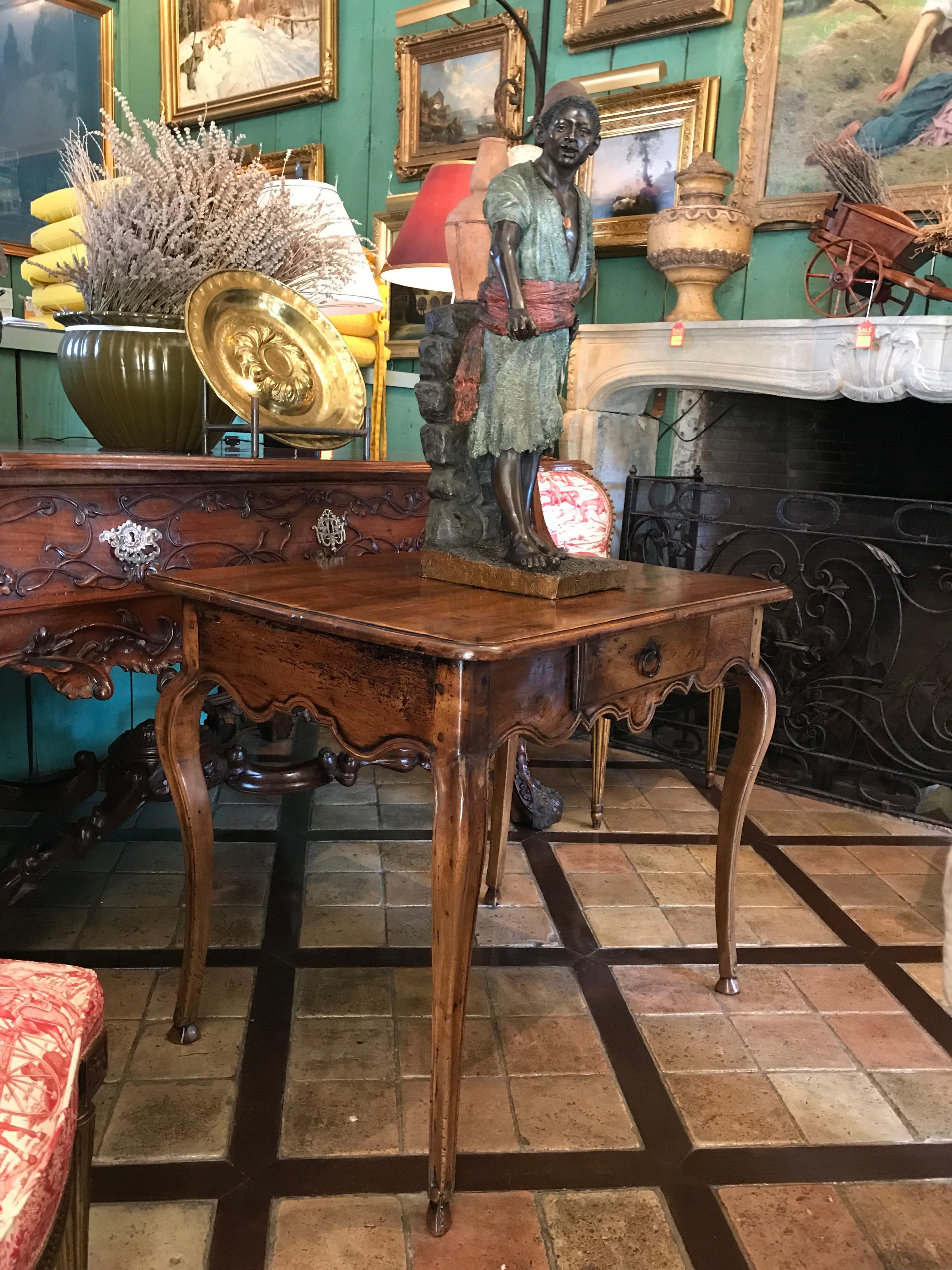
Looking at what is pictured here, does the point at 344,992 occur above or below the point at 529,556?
below

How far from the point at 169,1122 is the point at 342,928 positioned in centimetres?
72

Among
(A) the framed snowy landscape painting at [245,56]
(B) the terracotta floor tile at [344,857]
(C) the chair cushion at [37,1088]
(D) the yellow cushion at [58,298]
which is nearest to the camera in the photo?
(C) the chair cushion at [37,1088]

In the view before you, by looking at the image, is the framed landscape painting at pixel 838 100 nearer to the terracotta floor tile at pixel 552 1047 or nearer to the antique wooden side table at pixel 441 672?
the antique wooden side table at pixel 441 672

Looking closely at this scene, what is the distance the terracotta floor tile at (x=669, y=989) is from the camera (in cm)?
202

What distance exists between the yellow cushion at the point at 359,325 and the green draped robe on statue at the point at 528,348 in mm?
2439

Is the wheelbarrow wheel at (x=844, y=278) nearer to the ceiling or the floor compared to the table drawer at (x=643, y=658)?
nearer to the ceiling

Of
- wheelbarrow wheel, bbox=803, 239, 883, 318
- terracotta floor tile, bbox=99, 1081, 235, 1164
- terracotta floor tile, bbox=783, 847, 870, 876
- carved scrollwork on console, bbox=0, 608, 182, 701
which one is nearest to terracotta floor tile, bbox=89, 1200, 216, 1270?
terracotta floor tile, bbox=99, 1081, 235, 1164

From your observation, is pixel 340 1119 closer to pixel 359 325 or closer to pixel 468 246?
pixel 468 246

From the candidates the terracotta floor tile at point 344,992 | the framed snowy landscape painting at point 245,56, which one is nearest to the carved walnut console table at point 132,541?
the terracotta floor tile at point 344,992

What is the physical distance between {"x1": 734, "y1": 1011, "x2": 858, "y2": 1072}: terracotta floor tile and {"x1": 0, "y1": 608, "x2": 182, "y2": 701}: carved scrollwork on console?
4.52 feet

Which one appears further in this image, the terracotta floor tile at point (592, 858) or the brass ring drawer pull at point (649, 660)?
the terracotta floor tile at point (592, 858)

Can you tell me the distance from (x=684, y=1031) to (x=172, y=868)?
54.3 inches

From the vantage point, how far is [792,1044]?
1.92 m

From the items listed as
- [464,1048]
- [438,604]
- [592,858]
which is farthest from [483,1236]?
[592,858]
